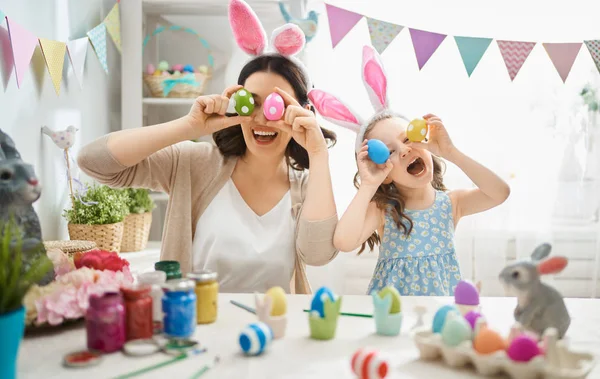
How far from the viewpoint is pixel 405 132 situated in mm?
1396

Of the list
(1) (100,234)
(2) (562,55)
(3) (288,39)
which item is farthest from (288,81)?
(2) (562,55)

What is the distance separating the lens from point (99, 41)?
2.21 m

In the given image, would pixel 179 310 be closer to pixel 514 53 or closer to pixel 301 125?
pixel 301 125

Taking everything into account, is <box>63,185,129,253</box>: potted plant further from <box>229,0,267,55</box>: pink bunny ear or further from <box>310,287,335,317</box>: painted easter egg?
<box>310,287,335,317</box>: painted easter egg

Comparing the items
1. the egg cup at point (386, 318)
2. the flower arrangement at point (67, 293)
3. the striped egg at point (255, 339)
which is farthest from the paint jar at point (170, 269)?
the egg cup at point (386, 318)

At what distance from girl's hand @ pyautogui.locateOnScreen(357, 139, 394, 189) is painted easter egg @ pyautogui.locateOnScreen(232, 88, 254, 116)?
316 millimetres

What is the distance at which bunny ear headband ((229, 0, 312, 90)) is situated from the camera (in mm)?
1334

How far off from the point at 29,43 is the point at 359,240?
45.4 inches

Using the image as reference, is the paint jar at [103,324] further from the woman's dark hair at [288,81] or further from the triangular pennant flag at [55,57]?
the triangular pennant flag at [55,57]

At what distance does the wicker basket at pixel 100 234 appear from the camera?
1.93m

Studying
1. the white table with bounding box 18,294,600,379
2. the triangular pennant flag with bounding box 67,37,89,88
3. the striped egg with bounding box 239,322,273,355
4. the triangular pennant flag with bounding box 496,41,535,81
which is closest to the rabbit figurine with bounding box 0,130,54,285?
the white table with bounding box 18,294,600,379

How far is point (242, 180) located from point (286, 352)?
2.45 ft

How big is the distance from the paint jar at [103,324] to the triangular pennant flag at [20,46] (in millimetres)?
1039

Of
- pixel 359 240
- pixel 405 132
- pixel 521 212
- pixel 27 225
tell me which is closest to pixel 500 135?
pixel 521 212
